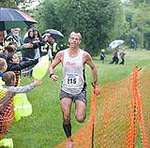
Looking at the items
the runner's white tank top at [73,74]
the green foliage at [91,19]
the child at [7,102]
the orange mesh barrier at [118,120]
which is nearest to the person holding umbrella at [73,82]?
the runner's white tank top at [73,74]

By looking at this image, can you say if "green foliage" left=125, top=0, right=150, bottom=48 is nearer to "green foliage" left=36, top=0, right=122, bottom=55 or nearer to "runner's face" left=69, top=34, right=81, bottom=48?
"green foliage" left=36, top=0, right=122, bottom=55

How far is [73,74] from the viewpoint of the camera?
326 inches

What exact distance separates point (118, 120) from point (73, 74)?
2232mm

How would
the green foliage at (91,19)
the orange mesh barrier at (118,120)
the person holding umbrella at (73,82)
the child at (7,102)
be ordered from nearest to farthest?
A: the child at (7,102) → the orange mesh barrier at (118,120) → the person holding umbrella at (73,82) → the green foliage at (91,19)

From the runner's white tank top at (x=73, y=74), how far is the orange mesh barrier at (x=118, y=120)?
40cm

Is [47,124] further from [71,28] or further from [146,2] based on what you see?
[146,2]

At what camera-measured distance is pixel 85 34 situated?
3628 cm

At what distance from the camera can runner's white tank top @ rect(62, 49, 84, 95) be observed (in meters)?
8.29

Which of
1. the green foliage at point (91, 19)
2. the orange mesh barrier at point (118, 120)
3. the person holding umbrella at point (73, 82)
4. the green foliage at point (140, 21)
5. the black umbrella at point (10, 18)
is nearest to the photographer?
the orange mesh barrier at point (118, 120)

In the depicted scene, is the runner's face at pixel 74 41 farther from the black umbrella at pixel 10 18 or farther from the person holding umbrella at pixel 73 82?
the black umbrella at pixel 10 18

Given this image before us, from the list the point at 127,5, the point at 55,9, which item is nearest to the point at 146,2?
the point at 127,5

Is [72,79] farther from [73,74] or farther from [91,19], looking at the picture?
[91,19]

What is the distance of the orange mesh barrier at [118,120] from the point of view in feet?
25.6

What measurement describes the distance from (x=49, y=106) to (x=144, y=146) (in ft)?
15.9
